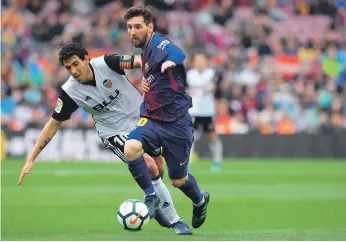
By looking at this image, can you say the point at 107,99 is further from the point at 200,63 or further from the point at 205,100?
the point at 205,100

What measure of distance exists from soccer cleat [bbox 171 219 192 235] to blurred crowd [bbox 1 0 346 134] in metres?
14.1

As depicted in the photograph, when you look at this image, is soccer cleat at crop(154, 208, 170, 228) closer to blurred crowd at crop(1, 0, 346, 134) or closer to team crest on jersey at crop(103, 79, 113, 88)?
team crest on jersey at crop(103, 79, 113, 88)

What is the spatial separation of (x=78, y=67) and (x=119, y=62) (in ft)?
1.52

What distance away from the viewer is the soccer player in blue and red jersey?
28.4ft

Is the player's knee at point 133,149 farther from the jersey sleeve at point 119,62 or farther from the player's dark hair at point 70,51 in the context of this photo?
the player's dark hair at point 70,51

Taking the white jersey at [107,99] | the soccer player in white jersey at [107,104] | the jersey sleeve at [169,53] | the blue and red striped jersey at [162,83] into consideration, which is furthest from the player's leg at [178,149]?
the white jersey at [107,99]

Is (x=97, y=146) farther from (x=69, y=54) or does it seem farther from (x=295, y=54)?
(x=69, y=54)

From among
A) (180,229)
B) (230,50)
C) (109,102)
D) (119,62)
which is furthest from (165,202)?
(230,50)

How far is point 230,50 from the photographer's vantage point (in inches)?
1057

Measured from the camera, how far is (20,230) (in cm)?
983

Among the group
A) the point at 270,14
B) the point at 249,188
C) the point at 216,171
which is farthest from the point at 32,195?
the point at 270,14

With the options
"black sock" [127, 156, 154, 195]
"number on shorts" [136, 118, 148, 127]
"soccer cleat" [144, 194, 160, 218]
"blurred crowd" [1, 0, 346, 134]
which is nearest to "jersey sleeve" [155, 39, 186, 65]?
"number on shorts" [136, 118, 148, 127]

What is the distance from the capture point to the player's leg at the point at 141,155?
864cm

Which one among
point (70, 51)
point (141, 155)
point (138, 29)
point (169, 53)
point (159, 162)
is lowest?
point (159, 162)
